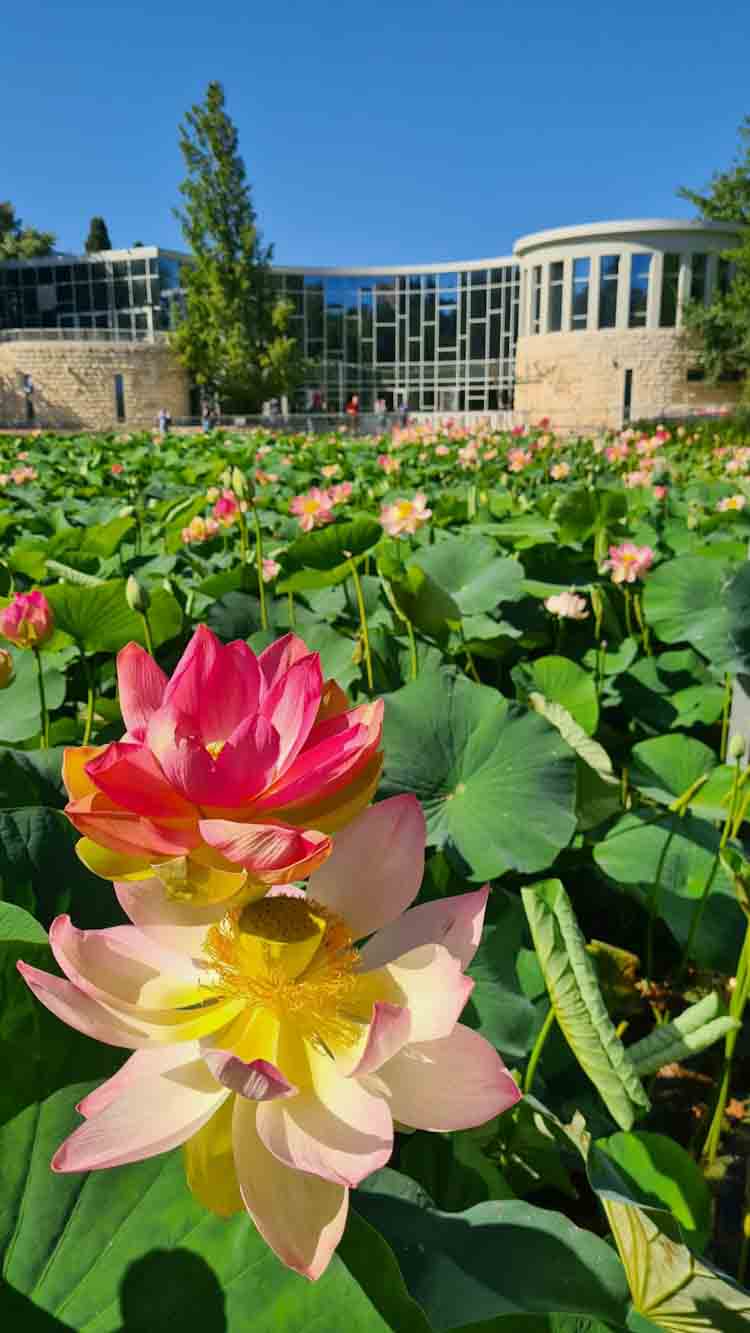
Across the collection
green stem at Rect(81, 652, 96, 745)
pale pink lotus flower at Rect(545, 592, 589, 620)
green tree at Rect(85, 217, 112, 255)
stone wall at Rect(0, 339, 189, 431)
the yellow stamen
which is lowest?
green stem at Rect(81, 652, 96, 745)

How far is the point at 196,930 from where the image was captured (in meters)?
0.38

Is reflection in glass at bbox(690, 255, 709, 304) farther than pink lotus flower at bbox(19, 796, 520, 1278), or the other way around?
reflection in glass at bbox(690, 255, 709, 304)

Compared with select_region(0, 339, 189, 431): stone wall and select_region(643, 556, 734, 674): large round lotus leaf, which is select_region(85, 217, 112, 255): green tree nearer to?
select_region(0, 339, 189, 431): stone wall

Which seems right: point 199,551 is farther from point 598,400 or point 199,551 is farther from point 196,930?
point 598,400

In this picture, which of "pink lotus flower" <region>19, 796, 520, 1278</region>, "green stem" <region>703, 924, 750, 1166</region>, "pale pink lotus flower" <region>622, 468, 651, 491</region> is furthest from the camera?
"pale pink lotus flower" <region>622, 468, 651, 491</region>

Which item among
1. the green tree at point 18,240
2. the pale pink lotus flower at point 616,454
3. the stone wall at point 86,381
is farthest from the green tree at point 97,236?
the pale pink lotus flower at point 616,454

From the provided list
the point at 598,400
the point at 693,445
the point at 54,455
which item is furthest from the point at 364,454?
the point at 598,400

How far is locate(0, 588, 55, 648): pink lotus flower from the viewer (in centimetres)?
117

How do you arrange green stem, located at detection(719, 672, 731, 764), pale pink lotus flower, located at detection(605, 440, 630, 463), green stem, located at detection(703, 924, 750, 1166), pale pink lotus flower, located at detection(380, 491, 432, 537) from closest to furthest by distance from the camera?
1. green stem, located at detection(703, 924, 750, 1166)
2. green stem, located at detection(719, 672, 731, 764)
3. pale pink lotus flower, located at detection(380, 491, 432, 537)
4. pale pink lotus flower, located at detection(605, 440, 630, 463)

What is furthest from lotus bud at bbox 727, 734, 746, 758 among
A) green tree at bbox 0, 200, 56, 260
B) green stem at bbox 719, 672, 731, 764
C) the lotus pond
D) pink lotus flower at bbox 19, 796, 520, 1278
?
green tree at bbox 0, 200, 56, 260

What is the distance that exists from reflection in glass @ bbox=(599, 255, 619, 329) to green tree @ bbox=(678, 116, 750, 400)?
1828mm

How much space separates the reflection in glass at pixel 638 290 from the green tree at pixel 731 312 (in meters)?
1.19

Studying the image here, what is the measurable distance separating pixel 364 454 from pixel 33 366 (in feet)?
72.5

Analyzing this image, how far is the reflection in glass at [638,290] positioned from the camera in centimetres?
2405
